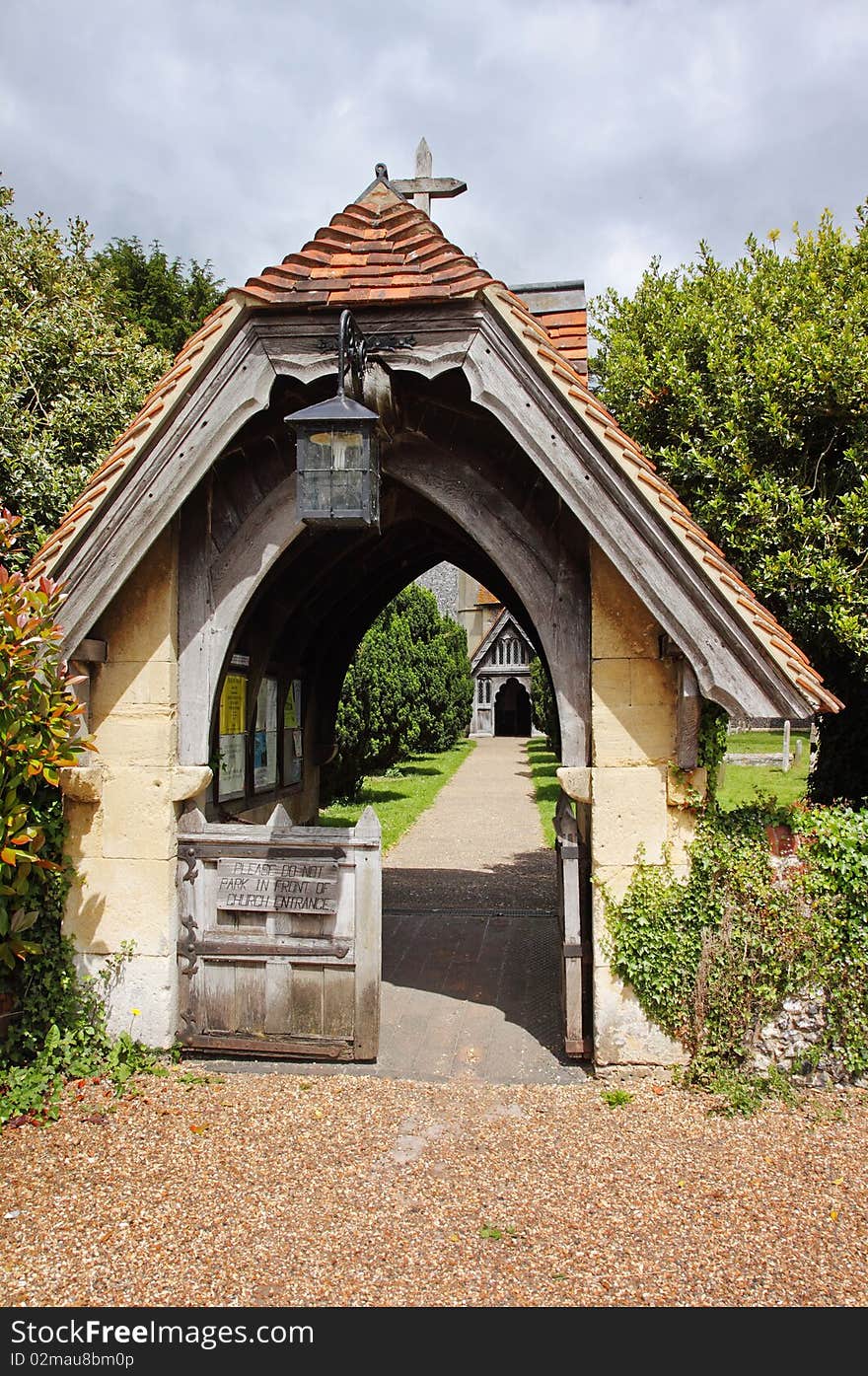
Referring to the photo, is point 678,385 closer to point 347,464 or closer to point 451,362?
point 451,362

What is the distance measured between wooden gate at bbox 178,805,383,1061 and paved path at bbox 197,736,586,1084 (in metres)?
0.26

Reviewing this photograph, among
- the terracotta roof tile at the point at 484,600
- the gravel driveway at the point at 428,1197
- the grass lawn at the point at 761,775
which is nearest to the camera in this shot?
the gravel driveway at the point at 428,1197

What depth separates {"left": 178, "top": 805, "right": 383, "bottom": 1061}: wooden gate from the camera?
5.15 meters

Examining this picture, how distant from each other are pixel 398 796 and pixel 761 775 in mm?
8121

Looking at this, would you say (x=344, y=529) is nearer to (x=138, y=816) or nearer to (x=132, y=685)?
(x=132, y=685)

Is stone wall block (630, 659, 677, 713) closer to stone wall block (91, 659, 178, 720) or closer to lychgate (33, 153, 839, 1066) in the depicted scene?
lychgate (33, 153, 839, 1066)

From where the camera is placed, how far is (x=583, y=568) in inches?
203

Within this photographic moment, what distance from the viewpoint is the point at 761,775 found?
64.8 feet

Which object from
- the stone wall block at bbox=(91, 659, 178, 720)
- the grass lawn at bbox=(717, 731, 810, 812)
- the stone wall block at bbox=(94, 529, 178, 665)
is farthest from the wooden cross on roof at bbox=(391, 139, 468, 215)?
the grass lawn at bbox=(717, 731, 810, 812)

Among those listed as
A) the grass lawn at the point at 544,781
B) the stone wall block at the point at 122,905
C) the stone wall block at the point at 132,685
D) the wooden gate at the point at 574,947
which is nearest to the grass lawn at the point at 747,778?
the grass lawn at the point at 544,781

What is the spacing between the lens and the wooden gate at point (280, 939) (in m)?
5.15

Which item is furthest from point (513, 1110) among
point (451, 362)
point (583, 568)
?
point (451, 362)

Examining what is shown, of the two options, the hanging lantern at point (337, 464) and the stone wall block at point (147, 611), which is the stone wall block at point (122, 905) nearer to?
the stone wall block at point (147, 611)

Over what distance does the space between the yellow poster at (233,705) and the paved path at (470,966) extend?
7.39 ft
